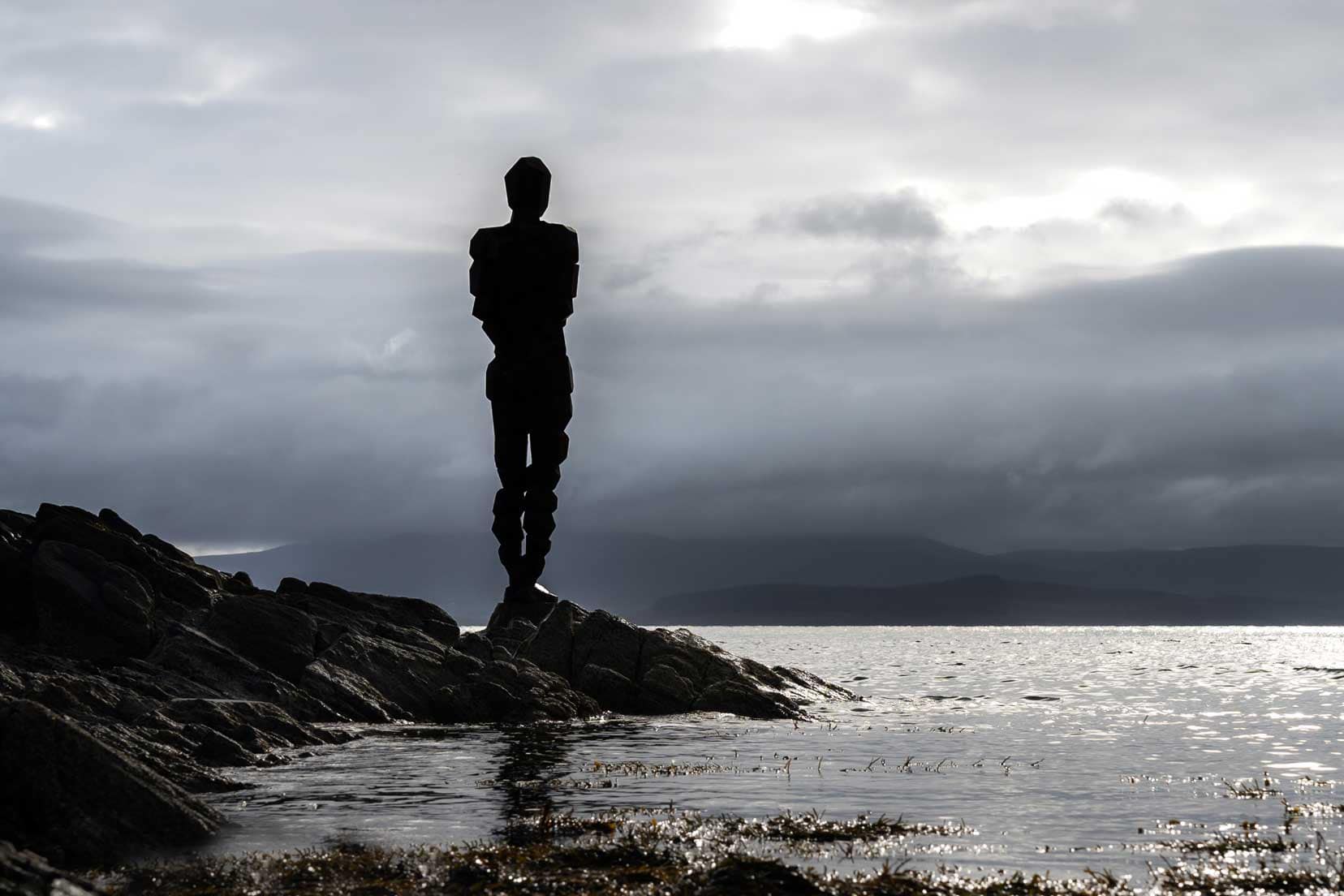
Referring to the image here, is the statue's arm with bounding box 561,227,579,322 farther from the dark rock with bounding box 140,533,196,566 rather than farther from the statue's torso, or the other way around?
the dark rock with bounding box 140,533,196,566

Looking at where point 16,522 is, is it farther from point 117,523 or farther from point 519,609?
point 519,609

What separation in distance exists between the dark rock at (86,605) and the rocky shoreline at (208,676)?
3 centimetres

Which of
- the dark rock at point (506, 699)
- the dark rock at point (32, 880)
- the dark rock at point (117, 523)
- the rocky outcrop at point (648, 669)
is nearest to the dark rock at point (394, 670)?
the dark rock at point (506, 699)

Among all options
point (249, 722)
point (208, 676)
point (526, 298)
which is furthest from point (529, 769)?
point (526, 298)

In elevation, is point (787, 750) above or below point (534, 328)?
below

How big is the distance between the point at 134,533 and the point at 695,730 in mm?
13251

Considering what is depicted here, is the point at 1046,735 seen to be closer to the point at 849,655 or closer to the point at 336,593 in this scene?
the point at 336,593

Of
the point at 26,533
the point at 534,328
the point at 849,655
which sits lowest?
the point at 849,655

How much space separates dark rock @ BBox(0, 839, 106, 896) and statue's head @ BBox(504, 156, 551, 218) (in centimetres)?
2401

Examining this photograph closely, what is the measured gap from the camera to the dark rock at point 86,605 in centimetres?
2111

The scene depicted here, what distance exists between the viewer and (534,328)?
30.5m

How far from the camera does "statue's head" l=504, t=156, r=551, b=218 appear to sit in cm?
2983

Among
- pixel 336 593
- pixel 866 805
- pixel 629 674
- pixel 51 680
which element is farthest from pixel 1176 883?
pixel 336 593

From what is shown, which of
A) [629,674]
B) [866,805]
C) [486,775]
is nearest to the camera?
[866,805]
